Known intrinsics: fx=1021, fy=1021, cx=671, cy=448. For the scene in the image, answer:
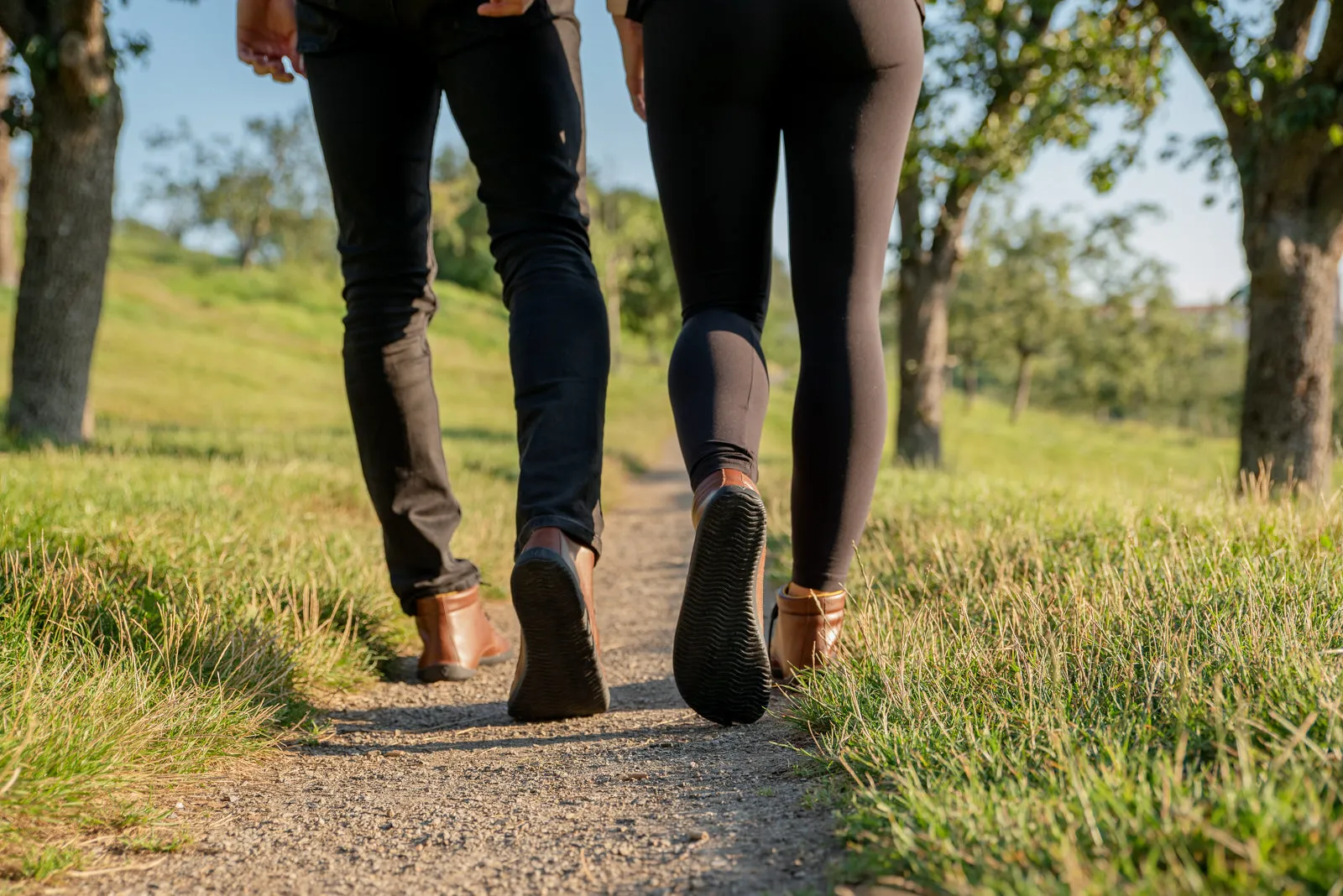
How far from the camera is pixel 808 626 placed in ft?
7.06

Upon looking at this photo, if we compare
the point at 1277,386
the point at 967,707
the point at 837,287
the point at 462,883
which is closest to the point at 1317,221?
the point at 1277,386

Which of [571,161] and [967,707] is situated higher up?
[571,161]

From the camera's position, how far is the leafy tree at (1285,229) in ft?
21.4

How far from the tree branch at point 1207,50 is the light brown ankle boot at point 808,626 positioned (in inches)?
252

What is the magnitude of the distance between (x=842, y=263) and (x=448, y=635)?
1.35 metres

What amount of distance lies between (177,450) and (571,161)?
5998mm

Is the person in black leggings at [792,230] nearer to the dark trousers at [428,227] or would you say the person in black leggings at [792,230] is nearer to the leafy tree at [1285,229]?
the dark trousers at [428,227]

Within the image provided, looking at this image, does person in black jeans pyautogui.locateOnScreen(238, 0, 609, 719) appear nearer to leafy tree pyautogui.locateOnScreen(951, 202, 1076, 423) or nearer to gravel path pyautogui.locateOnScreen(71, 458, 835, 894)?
gravel path pyautogui.locateOnScreen(71, 458, 835, 894)

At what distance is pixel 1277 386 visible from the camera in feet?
21.8

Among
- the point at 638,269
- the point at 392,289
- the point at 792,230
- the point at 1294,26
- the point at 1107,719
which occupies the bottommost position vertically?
the point at 1107,719

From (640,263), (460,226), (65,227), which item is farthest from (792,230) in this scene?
(640,263)

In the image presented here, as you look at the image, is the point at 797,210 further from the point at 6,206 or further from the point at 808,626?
the point at 6,206

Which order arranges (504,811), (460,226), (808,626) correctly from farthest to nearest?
1. (460,226)
2. (808,626)
3. (504,811)

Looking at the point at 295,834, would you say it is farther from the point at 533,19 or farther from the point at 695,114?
the point at 533,19
